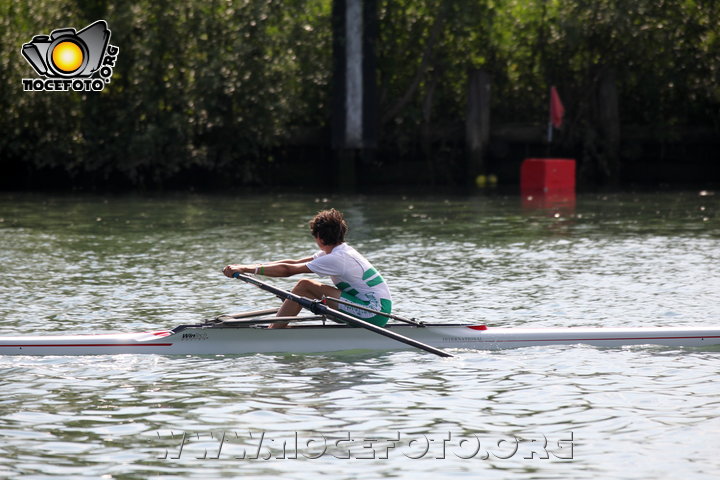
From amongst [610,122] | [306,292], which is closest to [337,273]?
[306,292]

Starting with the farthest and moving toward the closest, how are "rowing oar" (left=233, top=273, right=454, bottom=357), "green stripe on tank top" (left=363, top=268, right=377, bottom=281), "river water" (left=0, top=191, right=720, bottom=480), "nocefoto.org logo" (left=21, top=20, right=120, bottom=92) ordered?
"nocefoto.org logo" (left=21, top=20, right=120, bottom=92)
"green stripe on tank top" (left=363, top=268, right=377, bottom=281)
"rowing oar" (left=233, top=273, right=454, bottom=357)
"river water" (left=0, top=191, right=720, bottom=480)

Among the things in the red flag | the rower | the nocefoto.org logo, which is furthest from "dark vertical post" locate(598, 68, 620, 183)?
the rower

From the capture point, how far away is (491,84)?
3278cm

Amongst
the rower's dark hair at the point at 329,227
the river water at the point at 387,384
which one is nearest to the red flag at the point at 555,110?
the river water at the point at 387,384

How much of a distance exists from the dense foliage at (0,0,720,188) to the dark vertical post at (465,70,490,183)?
1.04 m

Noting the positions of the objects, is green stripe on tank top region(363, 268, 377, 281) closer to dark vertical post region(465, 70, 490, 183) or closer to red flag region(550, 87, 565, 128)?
red flag region(550, 87, 565, 128)

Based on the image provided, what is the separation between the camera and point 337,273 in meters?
9.30

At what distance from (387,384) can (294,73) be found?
2302 centimetres

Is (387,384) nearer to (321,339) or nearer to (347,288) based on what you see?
(321,339)

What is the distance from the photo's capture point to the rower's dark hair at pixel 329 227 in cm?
922

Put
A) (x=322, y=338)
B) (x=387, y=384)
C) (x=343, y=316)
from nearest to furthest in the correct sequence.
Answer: (x=387, y=384) → (x=343, y=316) → (x=322, y=338)

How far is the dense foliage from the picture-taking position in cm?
2966

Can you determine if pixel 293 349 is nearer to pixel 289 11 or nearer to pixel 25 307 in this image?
→ pixel 25 307

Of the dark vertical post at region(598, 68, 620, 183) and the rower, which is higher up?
the dark vertical post at region(598, 68, 620, 183)
